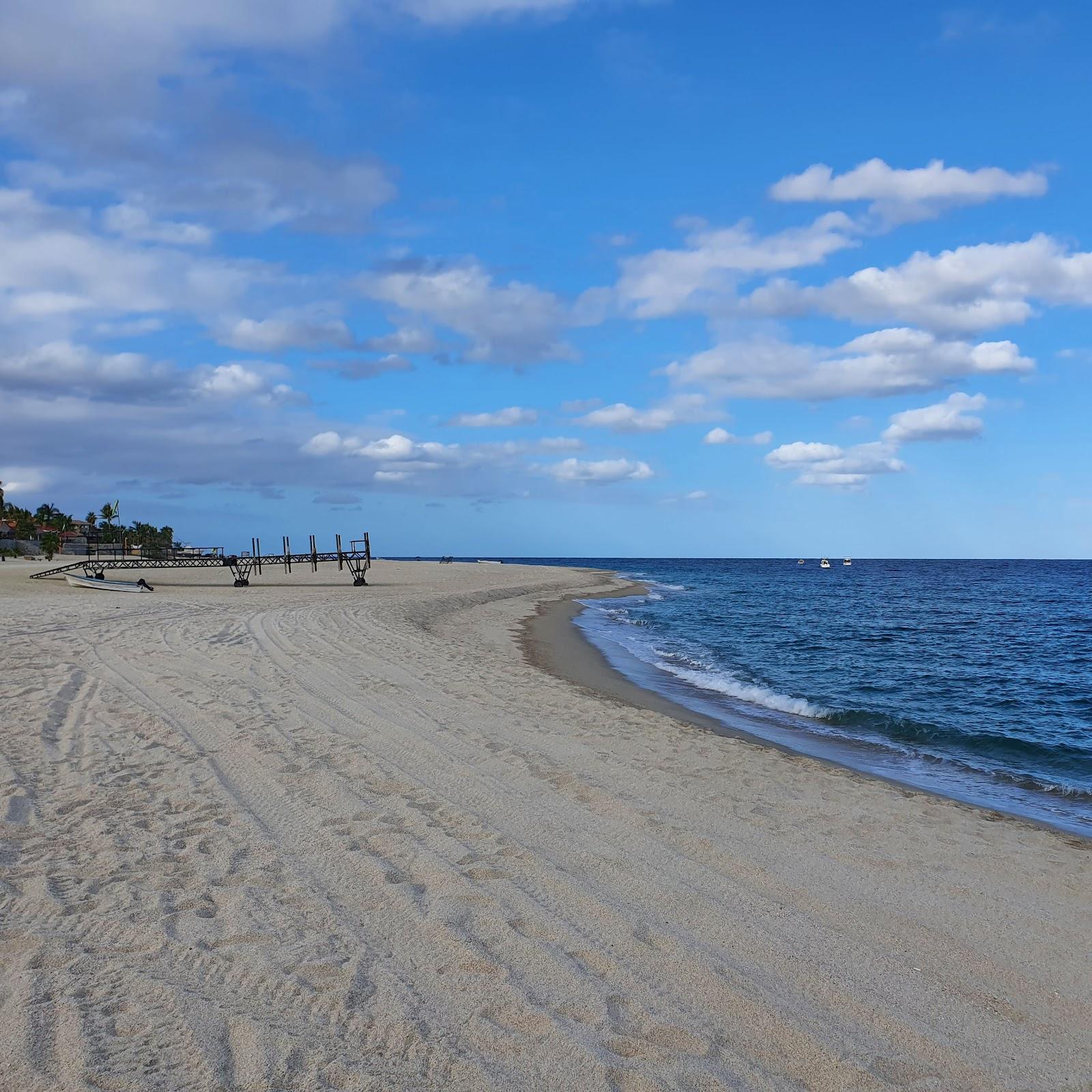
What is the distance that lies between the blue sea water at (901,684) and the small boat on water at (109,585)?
17.7 meters

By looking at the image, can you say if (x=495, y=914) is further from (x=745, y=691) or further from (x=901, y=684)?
(x=901, y=684)

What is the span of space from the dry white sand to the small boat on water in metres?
24.0

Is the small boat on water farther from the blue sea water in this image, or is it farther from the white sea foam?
the white sea foam

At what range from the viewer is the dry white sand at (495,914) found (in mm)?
3490

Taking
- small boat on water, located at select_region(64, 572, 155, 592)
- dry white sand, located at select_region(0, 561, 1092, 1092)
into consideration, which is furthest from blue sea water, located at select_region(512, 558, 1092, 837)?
small boat on water, located at select_region(64, 572, 155, 592)

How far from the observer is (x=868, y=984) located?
425cm

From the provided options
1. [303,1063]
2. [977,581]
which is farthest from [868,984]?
[977,581]

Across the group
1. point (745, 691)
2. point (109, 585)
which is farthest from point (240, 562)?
point (745, 691)

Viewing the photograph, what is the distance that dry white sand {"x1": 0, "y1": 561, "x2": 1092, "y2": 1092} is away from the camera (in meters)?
3.49

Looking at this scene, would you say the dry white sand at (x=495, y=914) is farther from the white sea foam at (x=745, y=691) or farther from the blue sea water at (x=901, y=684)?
the white sea foam at (x=745, y=691)

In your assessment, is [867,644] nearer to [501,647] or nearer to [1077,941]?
[501,647]

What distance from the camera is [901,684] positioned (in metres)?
17.6

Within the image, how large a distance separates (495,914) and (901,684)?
601 inches

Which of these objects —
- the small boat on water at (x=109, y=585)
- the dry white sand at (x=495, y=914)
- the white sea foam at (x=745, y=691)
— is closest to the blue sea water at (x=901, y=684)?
the white sea foam at (x=745, y=691)
